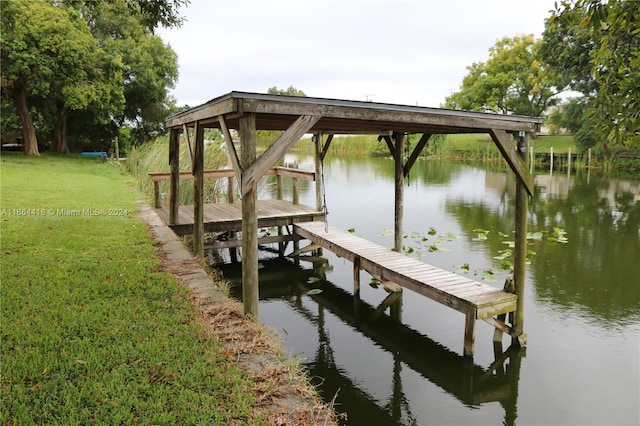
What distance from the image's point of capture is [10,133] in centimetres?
3122

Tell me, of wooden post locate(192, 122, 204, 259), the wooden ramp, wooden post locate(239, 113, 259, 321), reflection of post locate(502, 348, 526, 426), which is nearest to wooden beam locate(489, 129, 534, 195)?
the wooden ramp

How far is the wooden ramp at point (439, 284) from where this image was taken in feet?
18.6

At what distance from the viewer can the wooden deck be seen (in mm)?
9070

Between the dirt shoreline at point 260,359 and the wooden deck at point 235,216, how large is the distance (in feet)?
9.21

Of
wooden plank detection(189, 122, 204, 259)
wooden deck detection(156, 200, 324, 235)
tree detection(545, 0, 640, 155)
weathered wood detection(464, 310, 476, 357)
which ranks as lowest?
weathered wood detection(464, 310, 476, 357)

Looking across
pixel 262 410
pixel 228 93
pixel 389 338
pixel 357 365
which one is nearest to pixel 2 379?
pixel 262 410

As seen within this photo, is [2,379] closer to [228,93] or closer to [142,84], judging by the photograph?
[228,93]

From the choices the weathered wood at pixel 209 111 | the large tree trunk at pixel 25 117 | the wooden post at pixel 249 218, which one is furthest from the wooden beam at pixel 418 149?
the large tree trunk at pixel 25 117

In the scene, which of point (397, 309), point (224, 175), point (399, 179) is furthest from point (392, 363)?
point (224, 175)

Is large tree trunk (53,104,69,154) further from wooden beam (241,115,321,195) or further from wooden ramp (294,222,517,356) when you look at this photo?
wooden beam (241,115,321,195)

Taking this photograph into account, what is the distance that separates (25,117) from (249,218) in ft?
75.3

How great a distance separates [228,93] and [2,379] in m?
2.92

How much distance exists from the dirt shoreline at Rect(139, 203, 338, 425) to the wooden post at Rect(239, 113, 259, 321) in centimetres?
18

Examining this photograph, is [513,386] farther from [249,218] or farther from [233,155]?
[233,155]
